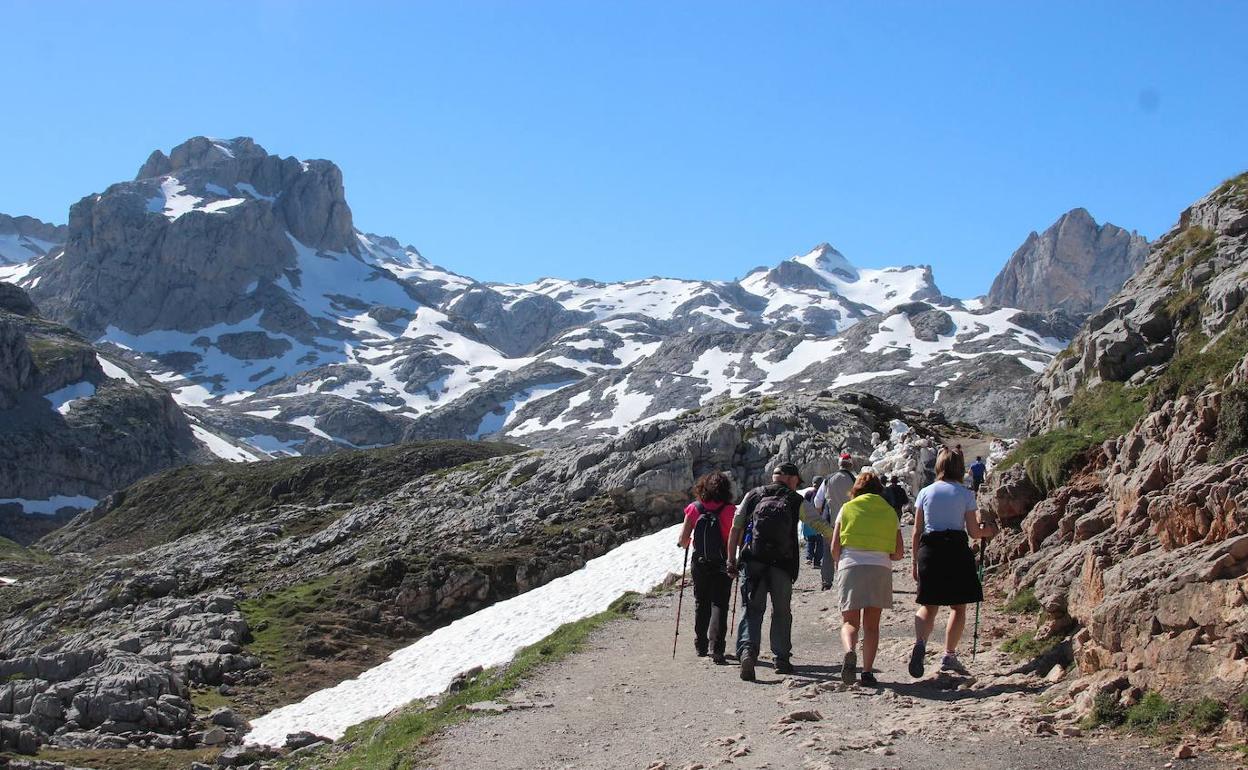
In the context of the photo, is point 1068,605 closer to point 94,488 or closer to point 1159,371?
point 1159,371

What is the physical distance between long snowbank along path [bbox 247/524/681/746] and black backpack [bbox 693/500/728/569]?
37.8 feet

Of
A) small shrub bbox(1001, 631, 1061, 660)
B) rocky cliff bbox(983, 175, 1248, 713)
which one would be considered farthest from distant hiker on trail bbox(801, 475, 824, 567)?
small shrub bbox(1001, 631, 1061, 660)

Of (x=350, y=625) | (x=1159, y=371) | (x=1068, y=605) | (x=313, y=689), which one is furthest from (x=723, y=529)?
(x=350, y=625)

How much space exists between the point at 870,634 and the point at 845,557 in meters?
0.91

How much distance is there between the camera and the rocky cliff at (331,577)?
91.8ft

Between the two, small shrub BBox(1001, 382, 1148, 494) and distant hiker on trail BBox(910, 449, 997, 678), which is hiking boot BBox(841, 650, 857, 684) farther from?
small shrub BBox(1001, 382, 1148, 494)

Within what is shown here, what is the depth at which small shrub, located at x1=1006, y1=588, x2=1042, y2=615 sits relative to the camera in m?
14.0

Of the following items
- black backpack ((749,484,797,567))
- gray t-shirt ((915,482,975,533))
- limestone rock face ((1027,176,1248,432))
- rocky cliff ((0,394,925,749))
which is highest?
limestone rock face ((1027,176,1248,432))

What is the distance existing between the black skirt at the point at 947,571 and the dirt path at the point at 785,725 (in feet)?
2.88

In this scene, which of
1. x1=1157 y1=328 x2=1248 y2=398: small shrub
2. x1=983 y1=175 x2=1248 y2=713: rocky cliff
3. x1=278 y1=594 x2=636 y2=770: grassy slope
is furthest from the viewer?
x1=1157 y1=328 x2=1248 y2=398: small shrub

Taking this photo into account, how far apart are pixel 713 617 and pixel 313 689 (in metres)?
20.7

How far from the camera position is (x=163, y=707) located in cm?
2630

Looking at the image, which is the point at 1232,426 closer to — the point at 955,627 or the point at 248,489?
the point at 955,627

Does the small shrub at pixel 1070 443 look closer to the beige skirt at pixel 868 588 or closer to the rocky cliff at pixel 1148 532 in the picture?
the rocky cliff at pixel 1148 532
